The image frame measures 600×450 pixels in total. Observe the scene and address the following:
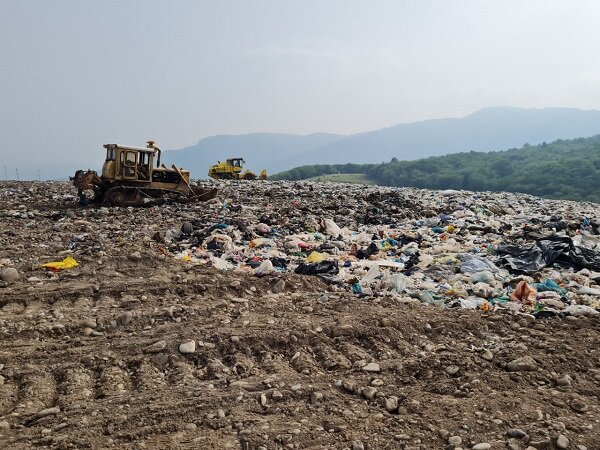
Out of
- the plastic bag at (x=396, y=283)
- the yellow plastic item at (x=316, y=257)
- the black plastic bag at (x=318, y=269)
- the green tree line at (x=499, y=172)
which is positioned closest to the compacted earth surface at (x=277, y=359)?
the plastic bag at (x=396, y=283)

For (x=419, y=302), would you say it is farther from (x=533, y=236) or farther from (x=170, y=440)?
(x=533, y=236)

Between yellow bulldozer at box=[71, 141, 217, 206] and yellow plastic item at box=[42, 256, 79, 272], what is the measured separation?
19.2 ft

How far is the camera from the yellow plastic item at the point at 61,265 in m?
4.83

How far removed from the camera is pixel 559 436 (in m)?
2.26

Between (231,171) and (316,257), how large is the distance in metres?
19.2

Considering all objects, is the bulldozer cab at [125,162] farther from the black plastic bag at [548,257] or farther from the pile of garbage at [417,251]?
the black plastic bag at [548,257]

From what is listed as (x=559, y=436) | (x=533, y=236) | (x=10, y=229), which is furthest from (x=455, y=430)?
(x=10, y=229)

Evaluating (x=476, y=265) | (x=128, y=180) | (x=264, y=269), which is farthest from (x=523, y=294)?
(x=128, y=180)

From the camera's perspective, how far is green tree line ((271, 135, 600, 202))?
142ft

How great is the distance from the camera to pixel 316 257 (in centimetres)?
601

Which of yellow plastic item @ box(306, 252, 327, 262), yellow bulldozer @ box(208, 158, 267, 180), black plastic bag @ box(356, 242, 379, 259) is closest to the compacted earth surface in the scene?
yellow plastic item @ box(306, 252, 327, 262)

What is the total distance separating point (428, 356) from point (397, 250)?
363 centimetres

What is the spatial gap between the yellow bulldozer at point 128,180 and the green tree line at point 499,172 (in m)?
37.0

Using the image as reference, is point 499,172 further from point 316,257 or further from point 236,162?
point 316,257
